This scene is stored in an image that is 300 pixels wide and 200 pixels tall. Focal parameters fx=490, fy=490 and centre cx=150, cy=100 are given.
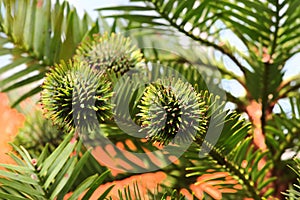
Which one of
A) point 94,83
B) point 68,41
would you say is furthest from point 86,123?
point 68,41

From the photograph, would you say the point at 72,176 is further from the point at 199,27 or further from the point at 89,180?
the point at 199,27

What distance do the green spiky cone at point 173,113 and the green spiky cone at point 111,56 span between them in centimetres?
6

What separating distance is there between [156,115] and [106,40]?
0.27 feet

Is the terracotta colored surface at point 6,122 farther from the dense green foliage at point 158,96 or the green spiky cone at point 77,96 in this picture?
the green spiky cone at point 77,96

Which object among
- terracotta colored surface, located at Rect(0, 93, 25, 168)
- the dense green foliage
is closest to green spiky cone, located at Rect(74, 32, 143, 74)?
the dense green foliage

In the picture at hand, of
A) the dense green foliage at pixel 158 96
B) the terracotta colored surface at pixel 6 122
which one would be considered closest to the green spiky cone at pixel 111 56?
the dense green foliage at pixel 158 96

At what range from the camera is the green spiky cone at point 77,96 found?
232mm

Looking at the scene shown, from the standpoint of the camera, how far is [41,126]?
436mm

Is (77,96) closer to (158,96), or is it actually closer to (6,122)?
(158,96)

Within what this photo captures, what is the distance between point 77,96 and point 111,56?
0.05 m

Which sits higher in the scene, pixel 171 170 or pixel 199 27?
pixel 199 27

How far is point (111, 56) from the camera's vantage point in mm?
277

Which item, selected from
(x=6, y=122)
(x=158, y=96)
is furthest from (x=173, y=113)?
(x=6, y=122)

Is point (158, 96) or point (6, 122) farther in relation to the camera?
point (6, 122)
